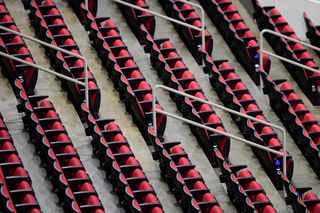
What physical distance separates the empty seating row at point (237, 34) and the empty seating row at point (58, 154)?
872 mm

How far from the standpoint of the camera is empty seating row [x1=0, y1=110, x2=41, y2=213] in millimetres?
3510

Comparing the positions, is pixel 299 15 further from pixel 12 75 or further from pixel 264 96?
pixel 12 75

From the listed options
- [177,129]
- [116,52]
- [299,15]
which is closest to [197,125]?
[177,129]

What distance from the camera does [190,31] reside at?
14.8 feet

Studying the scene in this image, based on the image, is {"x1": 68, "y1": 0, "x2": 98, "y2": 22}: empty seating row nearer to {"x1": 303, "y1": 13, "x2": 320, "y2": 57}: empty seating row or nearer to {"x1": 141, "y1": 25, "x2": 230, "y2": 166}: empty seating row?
{"x1": 141, "y1": 25, "x2": 230, "y2": 166}: empty seating row

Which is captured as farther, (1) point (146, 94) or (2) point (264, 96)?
(2) point (264, 96)

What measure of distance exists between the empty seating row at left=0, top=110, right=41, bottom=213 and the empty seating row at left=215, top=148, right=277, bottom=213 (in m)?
0.68

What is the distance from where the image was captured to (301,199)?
391 centimetres

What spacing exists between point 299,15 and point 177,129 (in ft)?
3.19

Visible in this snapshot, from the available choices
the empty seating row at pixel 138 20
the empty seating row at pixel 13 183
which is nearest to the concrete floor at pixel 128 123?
the empty seating row at pixel 138 20

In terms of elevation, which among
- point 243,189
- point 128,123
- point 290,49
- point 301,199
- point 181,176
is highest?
point 290,49

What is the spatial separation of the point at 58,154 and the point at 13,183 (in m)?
0.21

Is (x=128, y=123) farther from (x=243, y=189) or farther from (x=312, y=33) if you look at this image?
(x=312, y=33)

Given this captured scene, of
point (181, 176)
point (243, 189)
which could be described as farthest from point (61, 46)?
point (243, 189)
